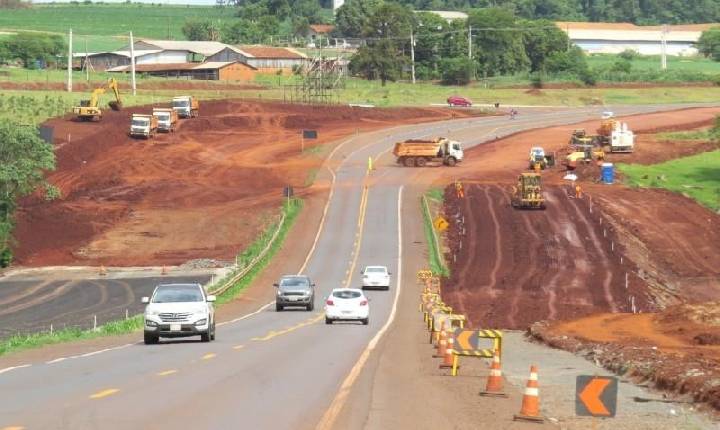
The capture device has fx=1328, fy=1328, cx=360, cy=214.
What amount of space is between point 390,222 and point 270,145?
1408 inches

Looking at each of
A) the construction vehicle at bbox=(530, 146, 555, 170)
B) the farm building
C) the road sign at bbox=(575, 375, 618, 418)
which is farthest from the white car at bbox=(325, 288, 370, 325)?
the farm building

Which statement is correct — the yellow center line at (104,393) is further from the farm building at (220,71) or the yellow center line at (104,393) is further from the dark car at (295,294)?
the farm building at (220,71)

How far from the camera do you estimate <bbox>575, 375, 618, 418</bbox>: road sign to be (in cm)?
1758

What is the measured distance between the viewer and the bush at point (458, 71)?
19400 centimetres

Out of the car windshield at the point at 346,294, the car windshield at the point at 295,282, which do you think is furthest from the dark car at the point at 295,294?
the car windshield at the point at 346,294

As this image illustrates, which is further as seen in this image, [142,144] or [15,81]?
[15,81]

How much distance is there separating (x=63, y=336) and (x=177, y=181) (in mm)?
63562

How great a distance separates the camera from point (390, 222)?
295 ft

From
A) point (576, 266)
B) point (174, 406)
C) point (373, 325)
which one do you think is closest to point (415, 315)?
point (373, 325)

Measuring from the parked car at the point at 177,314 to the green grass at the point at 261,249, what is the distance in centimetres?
2496

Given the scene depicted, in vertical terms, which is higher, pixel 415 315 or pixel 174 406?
pixel 174 406

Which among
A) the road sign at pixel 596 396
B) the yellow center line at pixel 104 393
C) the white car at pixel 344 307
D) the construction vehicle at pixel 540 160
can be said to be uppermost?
the road sign at pixel 596 396

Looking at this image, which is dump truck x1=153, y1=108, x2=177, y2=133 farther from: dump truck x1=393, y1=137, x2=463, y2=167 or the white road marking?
the white road marking

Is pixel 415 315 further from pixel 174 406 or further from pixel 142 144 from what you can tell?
pixel 142 144
